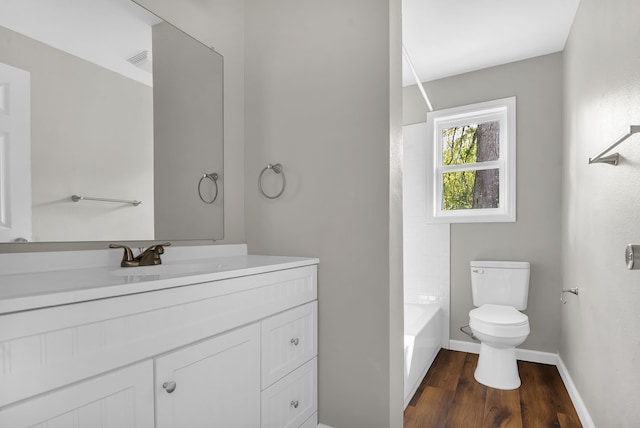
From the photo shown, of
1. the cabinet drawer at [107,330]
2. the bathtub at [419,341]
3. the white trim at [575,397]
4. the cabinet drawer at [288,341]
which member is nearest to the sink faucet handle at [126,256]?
the cabinet drawer at [107,330]

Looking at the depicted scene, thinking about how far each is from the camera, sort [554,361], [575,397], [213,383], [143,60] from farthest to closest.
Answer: [554,361] → [575,397] → [143,60] → [213,383]

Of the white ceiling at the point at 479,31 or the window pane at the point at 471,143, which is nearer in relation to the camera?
the white ceiling at the point at 479,31

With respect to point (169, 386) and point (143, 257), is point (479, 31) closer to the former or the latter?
point (143, 257)

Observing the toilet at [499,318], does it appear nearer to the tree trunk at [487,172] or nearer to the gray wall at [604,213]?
the gray wall at [604,213]

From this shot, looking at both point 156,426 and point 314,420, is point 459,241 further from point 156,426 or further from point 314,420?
point 156,426

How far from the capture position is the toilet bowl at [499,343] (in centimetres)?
225

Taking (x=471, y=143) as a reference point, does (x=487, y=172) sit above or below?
below

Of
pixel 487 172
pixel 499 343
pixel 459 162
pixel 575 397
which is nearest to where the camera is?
pixel 575 397

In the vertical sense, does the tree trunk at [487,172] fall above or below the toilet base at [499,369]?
above

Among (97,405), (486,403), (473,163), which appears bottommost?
(486,403)

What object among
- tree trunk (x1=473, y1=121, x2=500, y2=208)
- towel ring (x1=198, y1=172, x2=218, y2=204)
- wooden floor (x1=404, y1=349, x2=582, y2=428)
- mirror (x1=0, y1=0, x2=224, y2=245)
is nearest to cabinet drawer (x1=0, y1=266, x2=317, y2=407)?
mirror (x1=0, y1=0, x2=224, y2=245)

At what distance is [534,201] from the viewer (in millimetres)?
2760

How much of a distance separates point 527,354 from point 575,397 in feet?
2.39

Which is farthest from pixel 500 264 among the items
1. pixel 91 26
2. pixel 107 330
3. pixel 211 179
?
pixel 91 26
